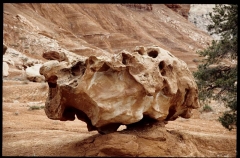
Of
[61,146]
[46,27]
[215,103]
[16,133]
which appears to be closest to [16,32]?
[46,27]

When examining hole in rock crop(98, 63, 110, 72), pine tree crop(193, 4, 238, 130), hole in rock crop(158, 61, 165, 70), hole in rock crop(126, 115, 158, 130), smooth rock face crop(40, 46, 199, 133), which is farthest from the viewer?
pine tree crop(193, 4, 238, 130)

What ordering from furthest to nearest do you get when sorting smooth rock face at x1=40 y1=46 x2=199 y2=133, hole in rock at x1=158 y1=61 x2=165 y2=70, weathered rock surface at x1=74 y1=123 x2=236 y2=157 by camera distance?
hole in rock at x1=158 y1=61 x2=165 y2=70, smooth rock face at x1=40 y1=46 x2=199 y2=133, weathered rock surface at x1=74 y1=123 x2=236 y2=157

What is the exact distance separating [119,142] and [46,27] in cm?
4579

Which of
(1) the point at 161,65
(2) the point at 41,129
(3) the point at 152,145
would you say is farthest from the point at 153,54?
(2) the point at 41,129

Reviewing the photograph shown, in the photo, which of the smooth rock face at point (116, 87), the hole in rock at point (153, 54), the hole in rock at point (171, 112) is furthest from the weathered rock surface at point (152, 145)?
the hole in rock at point (153, 54)

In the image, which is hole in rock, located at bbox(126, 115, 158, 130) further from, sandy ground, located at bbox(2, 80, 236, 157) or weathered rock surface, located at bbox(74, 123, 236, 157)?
sandy ground, located at bbox(2, 80, 236, 157)

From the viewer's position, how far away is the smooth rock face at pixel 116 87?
8594mm

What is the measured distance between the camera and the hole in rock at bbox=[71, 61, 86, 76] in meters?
9.00

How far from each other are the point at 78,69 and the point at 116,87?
113cm

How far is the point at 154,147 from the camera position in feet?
29.0

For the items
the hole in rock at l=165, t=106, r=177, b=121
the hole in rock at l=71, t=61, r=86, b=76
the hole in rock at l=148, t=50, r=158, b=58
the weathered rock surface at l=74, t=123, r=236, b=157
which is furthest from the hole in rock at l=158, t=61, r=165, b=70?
the hole in rock at l=71, t=61, r=86, b=76

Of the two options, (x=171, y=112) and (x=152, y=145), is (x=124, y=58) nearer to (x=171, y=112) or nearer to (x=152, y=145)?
(x=152, y=145)

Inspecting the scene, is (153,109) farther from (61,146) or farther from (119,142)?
(61,146)

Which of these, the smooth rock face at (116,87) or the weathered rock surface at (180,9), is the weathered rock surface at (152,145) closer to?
the smooth rock face at (116,87)
